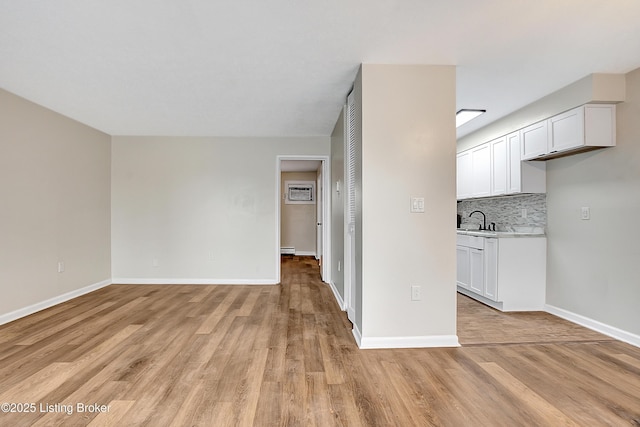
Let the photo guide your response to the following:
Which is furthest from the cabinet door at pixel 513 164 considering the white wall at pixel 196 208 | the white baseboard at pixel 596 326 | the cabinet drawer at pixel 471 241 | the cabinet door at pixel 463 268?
the white wall at pixel 196 208

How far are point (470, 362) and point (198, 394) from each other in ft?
6.24

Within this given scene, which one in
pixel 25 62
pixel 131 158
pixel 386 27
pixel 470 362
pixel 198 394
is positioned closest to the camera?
pixel 198 394

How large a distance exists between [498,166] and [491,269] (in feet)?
4.41

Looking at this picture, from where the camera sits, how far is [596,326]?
3059 mm

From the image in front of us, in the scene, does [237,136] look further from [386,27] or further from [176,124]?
[386,27]

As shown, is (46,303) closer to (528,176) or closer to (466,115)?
(466,115)

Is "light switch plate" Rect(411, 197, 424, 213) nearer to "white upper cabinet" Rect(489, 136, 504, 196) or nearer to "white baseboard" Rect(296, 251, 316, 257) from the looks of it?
"white upper cabinet" Rect(489, 136, 504, 196)

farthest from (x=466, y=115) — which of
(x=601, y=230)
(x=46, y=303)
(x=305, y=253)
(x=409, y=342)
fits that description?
(x=305, y=253)

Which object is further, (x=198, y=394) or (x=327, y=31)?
(x=327, y=31)

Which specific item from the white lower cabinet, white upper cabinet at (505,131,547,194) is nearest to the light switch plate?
the white lower cabinet

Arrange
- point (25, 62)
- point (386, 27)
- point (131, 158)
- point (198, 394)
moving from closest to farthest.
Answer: point (198, 394)
point (386, 27)
point (25, 62)
point (131, 158)

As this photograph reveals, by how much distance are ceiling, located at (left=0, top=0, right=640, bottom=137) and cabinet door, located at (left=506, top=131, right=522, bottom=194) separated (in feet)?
1.42

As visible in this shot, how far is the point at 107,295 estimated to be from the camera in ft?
14.2

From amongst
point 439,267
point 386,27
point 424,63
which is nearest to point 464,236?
point 439,267
